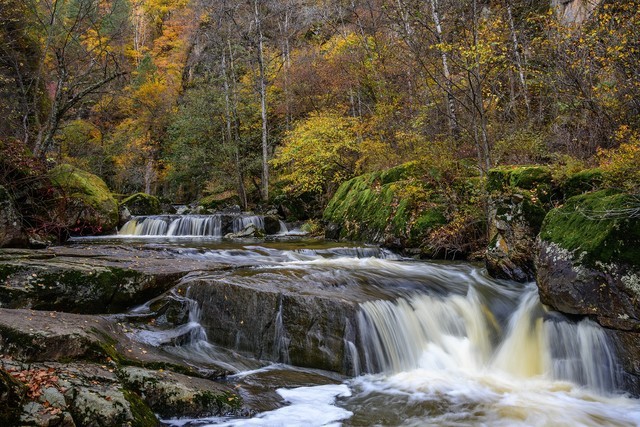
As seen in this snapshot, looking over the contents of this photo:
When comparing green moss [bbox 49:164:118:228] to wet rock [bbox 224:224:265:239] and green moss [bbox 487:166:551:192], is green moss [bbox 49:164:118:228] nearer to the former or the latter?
wet rock [bbox 224:224:265:239]

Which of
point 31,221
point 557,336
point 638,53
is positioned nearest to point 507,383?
point 557,336

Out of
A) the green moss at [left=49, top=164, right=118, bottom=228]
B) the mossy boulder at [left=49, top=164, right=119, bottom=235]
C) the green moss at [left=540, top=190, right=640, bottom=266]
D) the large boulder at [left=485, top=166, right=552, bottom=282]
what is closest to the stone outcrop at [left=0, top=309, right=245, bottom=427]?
the green moss at [left=540, top=190, right=640, bottom=266]

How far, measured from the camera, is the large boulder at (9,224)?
27.5 feet

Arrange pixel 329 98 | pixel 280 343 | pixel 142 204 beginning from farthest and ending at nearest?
pixel 329 98, pixel 142 204, pixel 280 343

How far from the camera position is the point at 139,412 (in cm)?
335

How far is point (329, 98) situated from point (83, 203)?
1276 cm

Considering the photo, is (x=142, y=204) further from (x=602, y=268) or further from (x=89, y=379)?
(x=602, y=268)

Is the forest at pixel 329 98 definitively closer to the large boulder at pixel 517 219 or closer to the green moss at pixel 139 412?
the large boulder at pixel 517 219

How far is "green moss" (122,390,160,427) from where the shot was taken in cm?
327

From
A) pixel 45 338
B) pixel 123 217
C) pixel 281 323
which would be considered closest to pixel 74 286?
pixel 45 338

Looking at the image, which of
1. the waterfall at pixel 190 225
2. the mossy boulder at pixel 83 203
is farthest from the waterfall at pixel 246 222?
the mossy boulder at pixel 83 203

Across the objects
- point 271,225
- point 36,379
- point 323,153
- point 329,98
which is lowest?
point 36,379

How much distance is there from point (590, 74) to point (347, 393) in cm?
932

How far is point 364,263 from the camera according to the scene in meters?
Answer: 8.63
